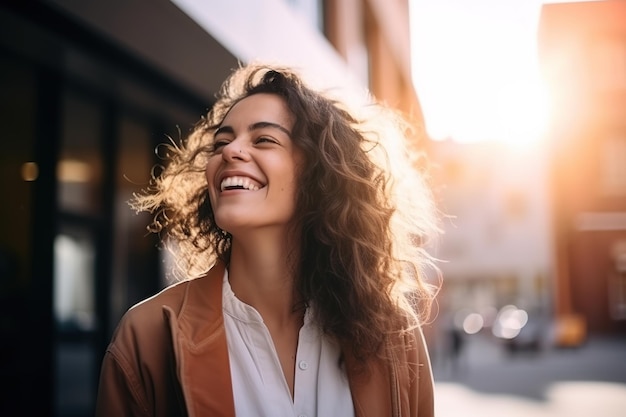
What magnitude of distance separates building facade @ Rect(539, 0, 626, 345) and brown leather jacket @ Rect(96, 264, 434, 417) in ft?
84.7

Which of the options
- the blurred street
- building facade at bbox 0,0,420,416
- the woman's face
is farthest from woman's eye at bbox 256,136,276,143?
the blurred street

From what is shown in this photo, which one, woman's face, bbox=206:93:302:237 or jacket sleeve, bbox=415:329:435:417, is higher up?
woman's face, bbox=206:93:302:237

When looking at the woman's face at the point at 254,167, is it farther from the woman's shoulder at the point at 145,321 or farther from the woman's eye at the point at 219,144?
the woman's shoulder at the point at 145,321

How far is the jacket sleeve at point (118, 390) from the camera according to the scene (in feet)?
7.61

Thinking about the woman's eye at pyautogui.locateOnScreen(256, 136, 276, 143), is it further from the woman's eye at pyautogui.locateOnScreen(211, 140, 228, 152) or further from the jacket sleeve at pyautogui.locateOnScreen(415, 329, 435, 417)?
the jacket sleeve at pyautogui.locateOnScreen(415, 329, 435, 417)

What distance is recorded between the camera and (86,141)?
751 centimetres

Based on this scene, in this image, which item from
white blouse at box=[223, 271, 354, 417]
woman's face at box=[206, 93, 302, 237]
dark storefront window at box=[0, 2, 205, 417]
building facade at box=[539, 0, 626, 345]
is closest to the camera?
white blouse at box=[223, 271, 354, 417]

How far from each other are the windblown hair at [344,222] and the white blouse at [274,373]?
0.10 meters

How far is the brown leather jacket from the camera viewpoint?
7.61 ft

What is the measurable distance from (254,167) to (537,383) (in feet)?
47.0

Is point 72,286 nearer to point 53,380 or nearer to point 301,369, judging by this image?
point 53,380

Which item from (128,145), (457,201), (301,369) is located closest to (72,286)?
(128,145)

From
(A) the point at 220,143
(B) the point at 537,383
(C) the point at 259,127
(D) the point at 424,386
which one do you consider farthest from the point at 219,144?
(B) the point at 537,383

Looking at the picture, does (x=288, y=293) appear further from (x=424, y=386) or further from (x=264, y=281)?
(x=424, y=386)
